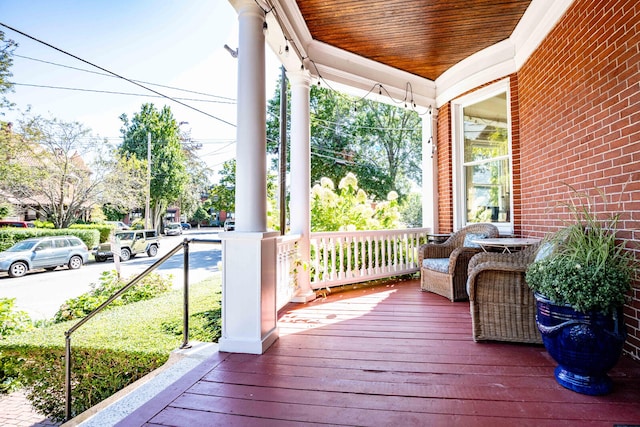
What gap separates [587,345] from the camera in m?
1.56

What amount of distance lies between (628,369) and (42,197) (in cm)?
707

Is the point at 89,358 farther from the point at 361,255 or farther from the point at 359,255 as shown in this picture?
the point at 359,255

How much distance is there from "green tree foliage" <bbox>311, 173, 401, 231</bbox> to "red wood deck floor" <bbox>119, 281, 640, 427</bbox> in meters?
2.13

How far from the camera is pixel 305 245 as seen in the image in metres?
3.68

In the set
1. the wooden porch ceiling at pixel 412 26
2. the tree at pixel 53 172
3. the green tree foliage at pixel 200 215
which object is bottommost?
the green tree foliage at pixel 200 215

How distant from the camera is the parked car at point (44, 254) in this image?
15.2 ft

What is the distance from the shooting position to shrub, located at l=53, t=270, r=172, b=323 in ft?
14.6

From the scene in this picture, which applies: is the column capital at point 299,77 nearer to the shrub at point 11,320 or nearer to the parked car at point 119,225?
the shrub at point 11,320

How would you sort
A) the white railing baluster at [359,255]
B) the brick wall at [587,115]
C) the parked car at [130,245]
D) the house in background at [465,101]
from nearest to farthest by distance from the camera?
the brick wall at [587,115]
the house in background at [465,101]
the white railing baluster at [359,255]
the parked car at [130,245]

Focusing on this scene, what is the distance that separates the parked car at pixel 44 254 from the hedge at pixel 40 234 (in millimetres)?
81

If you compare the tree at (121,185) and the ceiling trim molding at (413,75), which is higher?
the ceiling trim molding at (413,75)

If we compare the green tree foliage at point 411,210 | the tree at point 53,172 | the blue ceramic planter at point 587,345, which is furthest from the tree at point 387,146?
the blue ceramic planter at point 587,345

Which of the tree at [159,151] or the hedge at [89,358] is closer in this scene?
the hedge at [89,358]

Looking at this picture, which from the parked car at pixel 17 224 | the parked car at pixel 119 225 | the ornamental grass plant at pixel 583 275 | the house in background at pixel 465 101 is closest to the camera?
the ornamental grass plant at pixel 583 275
